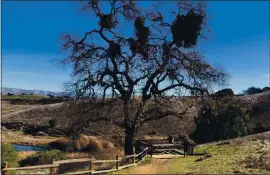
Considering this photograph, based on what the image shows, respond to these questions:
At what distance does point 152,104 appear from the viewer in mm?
28875

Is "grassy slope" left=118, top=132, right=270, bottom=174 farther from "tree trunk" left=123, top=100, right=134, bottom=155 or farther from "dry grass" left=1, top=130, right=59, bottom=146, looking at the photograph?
"dry grass" left=1, top=130, right=59, bottom=146

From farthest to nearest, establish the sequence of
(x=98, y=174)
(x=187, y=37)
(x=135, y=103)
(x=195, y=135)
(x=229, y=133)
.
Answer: (x=195, y=135), (x=229, y=133), (x=135, y=103), (x=187, y=37), (x=98, y=174)

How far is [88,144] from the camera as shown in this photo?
1516 inches

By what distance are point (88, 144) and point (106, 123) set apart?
10.8 metres

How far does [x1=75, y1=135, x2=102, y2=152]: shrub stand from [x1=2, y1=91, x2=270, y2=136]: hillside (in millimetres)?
948

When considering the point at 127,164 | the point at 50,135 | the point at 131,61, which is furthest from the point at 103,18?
the point at 50,135

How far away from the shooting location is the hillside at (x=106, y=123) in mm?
26469

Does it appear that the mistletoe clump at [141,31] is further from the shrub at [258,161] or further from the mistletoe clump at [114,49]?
the shrub at [258,161]

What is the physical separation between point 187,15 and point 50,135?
3403 centimetres

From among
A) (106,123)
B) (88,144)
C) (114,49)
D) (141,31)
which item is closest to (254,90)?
(88,144)

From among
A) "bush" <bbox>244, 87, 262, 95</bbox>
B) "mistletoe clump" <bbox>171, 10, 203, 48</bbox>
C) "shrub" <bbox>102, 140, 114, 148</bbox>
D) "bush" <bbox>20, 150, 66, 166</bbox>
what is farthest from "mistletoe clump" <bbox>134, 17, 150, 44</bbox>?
"bush" <bbox>244, 87, 262, 95</bbox>

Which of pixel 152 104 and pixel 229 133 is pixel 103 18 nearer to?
pixel 152 104

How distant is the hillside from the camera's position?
26469 millimetres

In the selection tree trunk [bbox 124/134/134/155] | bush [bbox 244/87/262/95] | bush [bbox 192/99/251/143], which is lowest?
tree trunk [bbox 124/134/134/155]
